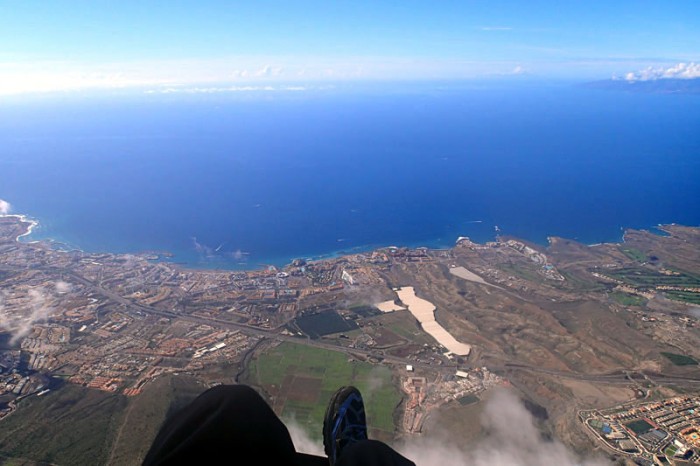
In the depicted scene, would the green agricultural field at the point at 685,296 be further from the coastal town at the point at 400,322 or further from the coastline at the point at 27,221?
the coastline at the point at 27,221

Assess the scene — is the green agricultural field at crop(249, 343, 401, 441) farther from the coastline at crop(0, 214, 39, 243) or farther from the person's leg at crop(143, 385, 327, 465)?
the coastline at crop(0, 214, 39, 243)

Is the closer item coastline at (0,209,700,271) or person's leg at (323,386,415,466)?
person's leg at (323,386,415,466)

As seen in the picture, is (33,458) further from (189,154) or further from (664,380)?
(189,154)

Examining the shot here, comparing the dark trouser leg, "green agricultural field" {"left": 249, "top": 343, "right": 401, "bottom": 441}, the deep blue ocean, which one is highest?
the dark trouser leg

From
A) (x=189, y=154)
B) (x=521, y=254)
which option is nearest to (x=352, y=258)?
(x=521, y=254)

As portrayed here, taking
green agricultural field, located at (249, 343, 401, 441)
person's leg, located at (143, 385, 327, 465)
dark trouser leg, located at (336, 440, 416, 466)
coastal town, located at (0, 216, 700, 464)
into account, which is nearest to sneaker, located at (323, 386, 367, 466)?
dark trouser leg, located at (336, 440, 416, 466)

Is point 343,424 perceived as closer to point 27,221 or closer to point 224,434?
point 224,434

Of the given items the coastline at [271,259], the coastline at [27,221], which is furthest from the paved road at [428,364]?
the coastline at [27,221]
